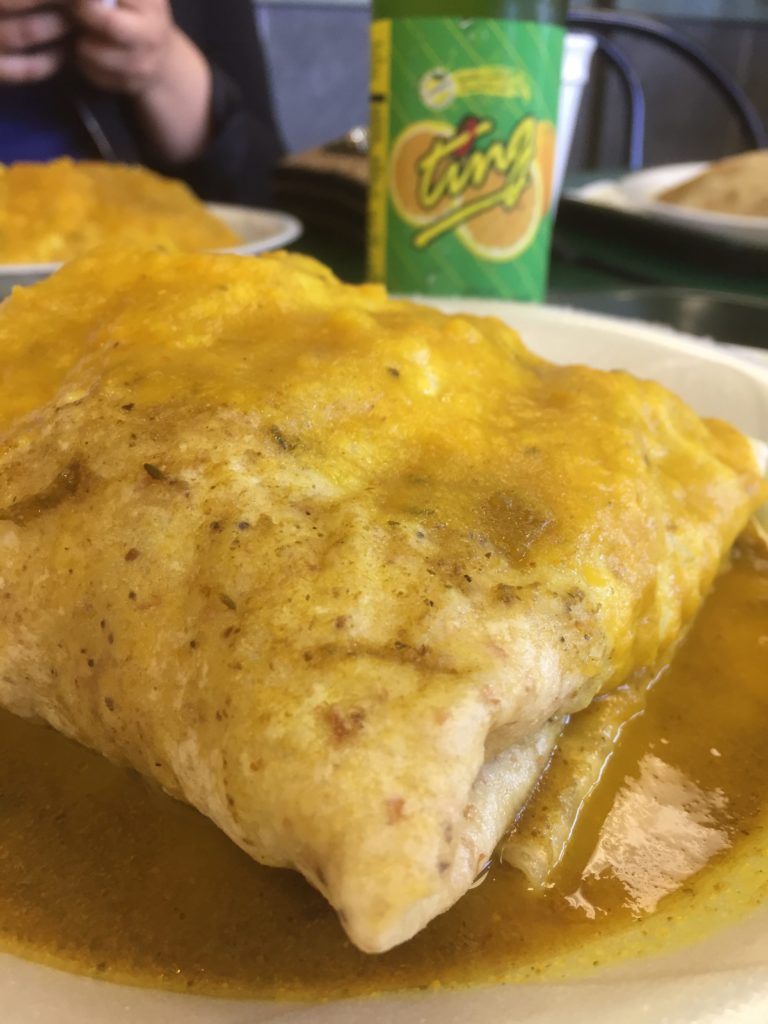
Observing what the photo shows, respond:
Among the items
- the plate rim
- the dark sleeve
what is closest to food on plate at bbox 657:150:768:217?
the plate rim

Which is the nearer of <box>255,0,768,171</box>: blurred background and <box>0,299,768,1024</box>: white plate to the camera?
<box>0,299,768,1024</box>: white plate

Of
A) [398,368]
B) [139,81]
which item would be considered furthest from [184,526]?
[139,81]

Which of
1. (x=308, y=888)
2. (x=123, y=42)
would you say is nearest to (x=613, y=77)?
(x=123, y=42)

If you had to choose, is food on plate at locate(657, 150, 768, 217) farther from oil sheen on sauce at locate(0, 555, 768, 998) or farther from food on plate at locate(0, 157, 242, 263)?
oil sheen on sauce at locate(0, 555, 768, 998)

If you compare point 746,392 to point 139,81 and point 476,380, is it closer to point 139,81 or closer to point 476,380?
point 476,380

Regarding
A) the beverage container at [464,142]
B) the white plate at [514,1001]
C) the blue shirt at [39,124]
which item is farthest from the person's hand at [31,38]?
the white plate at [514,1001]

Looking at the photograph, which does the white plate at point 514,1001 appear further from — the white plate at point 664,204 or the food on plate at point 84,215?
the white plate at point 664,204

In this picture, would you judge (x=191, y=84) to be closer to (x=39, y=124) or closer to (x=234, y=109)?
(x=234, y=109)
